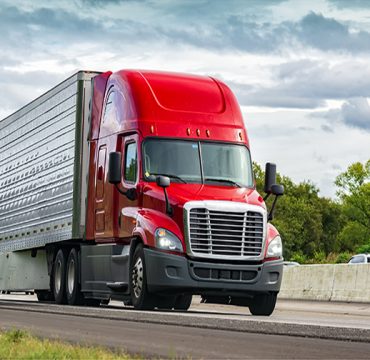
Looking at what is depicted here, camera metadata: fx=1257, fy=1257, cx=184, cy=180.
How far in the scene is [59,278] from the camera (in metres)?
27.9

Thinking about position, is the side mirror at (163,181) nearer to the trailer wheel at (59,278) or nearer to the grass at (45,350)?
the trailer wheel at (59,278)

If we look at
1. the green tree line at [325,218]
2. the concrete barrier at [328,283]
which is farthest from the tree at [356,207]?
the concrete barrier at [328,283]

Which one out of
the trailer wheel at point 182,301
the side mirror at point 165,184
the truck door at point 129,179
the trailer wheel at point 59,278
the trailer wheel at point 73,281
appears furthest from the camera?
the trailer wheel at point 59,278

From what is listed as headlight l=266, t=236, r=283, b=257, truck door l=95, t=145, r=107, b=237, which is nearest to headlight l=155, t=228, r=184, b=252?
headlight l=266, t=236, r=283, b=257

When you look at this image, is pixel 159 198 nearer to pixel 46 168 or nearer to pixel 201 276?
pixel 201 276

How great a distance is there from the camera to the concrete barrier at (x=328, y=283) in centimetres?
3319

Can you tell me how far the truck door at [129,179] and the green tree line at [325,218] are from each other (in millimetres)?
111408

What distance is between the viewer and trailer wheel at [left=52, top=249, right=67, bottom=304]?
90.1ft

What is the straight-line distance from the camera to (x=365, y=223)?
140500mm

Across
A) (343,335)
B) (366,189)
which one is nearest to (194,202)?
(343,335)

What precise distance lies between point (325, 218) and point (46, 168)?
4860 inches

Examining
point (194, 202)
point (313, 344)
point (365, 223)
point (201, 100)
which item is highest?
point (365, 223)

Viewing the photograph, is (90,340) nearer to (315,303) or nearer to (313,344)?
(313,344)

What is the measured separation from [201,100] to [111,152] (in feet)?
6.61
